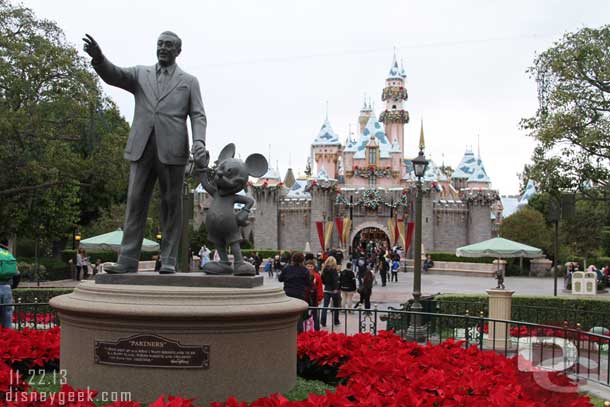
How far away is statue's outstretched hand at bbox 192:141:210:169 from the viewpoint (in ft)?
22.2

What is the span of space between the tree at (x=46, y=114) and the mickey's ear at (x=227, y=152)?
13.9 m

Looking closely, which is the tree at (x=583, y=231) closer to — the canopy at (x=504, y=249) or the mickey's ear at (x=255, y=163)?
the canopy at (x=504, y=249)

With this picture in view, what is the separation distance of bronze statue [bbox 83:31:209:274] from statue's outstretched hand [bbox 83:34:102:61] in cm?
12

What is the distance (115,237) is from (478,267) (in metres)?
22.8

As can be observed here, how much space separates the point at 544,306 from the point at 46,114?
15576 millimetres

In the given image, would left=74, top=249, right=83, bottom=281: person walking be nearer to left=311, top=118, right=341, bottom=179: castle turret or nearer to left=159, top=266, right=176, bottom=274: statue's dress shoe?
left=159, top=266, right=176, bottom=274: statue's dress shoe

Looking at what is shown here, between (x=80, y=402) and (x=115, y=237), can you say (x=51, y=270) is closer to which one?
(x=115, y=237)

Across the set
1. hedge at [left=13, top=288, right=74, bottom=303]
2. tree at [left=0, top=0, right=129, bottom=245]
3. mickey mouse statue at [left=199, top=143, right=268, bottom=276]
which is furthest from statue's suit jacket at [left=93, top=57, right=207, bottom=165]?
tree at [left=0, top=0, right=129, bottom=245]

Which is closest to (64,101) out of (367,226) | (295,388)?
(295,388)

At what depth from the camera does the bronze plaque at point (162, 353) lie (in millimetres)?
5766

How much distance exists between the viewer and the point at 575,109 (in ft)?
58.1

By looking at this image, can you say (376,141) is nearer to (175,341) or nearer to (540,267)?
(540,267)

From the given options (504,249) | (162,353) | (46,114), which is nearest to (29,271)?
(46,114)

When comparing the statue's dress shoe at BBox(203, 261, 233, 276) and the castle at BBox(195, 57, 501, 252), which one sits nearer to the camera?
the statue's dress shoe at BBox(203, 261, 233, 276)
